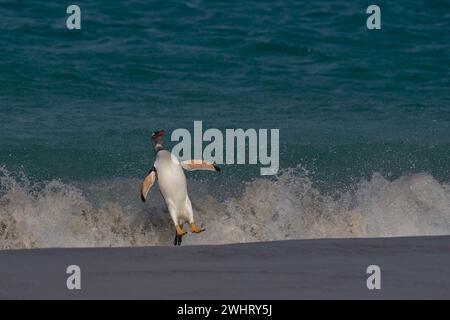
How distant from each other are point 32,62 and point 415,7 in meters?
7.62

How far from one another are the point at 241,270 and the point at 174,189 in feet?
7.26

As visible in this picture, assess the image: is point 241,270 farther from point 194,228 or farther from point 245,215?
point 245,215

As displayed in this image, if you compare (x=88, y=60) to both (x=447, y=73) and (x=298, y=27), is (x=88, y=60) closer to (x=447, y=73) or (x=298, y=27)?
(x=298, y=27)

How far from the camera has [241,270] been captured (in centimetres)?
927

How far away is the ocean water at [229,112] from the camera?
1229 centimetres

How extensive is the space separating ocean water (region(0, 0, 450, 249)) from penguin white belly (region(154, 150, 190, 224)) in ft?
1.98

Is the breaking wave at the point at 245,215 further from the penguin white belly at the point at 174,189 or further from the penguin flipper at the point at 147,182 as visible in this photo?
the penguin flipper at the point at 147,182

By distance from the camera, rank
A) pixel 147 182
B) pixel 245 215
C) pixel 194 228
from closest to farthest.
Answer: pixel 194 228, pixel 147 182, pixel 245 215

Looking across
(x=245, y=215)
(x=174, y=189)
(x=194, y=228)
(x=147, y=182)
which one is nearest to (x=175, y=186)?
(x=174, y=189)

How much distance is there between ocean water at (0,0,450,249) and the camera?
12.3 metres

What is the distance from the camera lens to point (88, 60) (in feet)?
64.3

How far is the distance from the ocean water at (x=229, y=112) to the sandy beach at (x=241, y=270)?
5.96ft

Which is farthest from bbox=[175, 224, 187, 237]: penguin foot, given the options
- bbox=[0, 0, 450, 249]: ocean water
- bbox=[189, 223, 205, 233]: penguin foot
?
bbox=[0, 0, 450, 249]: ocean water

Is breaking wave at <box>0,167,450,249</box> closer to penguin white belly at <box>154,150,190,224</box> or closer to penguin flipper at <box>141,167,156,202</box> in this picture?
penguin white belly at <box>154,150,190,224</box>
